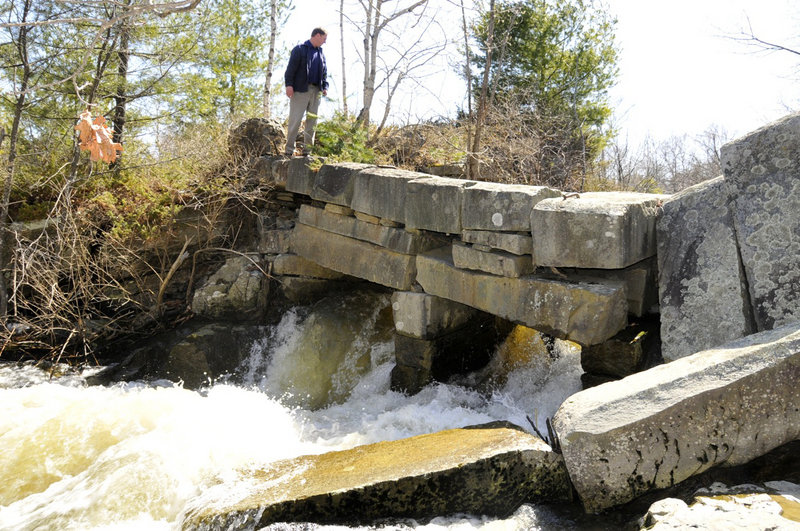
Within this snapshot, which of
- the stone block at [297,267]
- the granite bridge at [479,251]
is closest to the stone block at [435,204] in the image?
the granite bridge at [479,251]

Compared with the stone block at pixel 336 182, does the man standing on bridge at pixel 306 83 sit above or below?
above

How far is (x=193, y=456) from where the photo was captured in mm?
4039

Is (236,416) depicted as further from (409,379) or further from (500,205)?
(500,205)

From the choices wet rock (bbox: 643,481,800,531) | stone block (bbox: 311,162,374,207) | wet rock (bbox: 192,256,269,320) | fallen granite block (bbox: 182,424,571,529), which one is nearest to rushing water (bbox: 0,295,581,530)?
fallen granite block (bbox: 182,424,571,529)

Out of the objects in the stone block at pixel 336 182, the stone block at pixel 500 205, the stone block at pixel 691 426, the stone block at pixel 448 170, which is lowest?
the stone block at pixel 691 426

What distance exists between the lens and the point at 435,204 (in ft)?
16.4

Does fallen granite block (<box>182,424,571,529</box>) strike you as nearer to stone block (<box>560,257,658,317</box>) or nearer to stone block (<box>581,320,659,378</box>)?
stone block (<box>581,320,659,378</box>)

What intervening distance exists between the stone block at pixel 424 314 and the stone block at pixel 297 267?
5.34 ft

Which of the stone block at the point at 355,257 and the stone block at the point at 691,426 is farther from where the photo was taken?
the stone block at the point at 355,257

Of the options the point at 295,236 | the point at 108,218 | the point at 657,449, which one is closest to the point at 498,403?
the point at 657,449

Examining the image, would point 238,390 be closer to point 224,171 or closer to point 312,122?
point 224,171

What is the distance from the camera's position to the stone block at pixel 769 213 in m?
3.46

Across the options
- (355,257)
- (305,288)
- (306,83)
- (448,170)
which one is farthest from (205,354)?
(448,170)

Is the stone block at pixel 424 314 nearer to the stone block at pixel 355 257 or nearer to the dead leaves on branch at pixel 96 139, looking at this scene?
the stone block at pixel 355 257
